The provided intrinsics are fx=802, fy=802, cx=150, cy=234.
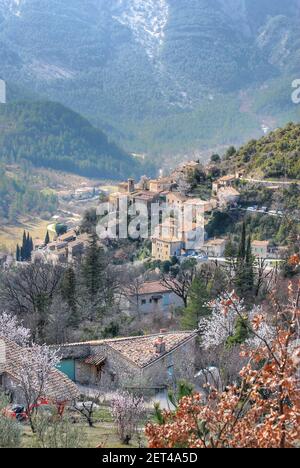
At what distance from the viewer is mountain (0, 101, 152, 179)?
14550 cm

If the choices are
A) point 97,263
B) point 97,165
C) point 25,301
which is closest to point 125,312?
point 97,263

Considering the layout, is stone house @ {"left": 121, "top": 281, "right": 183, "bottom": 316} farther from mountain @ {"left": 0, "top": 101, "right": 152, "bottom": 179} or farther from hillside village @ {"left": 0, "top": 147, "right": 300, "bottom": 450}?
mountain @ {"left": 0, "top": 101, "right": 152, "bottom": 179}

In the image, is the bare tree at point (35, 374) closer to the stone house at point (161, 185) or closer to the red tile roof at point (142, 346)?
the red tile roof at point (142, 346)

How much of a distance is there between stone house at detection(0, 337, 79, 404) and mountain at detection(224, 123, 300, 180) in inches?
1421

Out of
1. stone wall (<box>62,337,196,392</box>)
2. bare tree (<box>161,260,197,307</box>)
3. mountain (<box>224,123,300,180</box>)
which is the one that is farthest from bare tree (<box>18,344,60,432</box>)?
mountain (<box>224,123,300,180</box>)

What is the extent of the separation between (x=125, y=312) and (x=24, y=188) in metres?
89.0

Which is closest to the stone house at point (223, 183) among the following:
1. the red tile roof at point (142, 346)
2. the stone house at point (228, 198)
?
the stone house at point (228, 198)

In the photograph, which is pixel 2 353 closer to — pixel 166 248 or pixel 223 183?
pixel 166 248

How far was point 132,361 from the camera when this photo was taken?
66.1 feet

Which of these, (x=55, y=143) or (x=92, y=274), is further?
(x=55, y=143)

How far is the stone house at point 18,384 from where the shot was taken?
56.6ft

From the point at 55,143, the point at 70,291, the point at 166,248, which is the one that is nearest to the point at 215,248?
the point at 166,248

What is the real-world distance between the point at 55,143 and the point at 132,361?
431ft

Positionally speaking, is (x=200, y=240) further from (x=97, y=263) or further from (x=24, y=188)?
(x=24, y=188)
